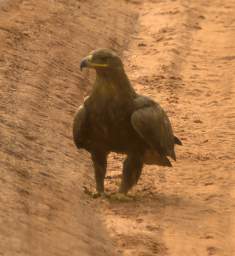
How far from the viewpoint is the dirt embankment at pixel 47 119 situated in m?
9.52

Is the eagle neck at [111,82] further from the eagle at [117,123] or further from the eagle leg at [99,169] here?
the eagle leg at [99,169]

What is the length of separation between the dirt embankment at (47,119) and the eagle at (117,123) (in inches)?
19.5

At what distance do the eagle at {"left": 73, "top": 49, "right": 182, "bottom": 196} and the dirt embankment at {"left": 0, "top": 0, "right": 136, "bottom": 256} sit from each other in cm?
50

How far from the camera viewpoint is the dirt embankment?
9.52 m

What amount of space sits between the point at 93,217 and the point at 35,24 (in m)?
7.77

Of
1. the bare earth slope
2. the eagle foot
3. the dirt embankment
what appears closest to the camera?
the dirt embankment

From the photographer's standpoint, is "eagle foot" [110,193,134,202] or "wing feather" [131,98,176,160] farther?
"eagle foot" [110,193,134,202]

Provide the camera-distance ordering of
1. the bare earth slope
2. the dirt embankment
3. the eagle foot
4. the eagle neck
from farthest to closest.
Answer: the eagle foot, the eagle neck, the bare earth slope, the dirt embankment

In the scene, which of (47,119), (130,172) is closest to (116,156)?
(47,119)

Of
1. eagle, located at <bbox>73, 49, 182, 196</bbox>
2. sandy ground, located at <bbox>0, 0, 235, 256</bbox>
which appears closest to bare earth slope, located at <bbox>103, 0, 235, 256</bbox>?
sandy ground, located at <bbox>0, 0, 235, 256</bbox>

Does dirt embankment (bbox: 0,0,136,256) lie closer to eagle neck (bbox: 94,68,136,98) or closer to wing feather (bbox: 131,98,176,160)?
wing feather (bbox: 131,98,176,160)

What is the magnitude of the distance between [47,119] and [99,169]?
2.34m

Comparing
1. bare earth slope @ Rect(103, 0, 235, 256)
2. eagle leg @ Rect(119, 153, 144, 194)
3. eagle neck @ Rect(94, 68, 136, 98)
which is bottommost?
bare earth slope @ Rect(103, 0, 235, 256)

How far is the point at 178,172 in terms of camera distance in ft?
40.7
